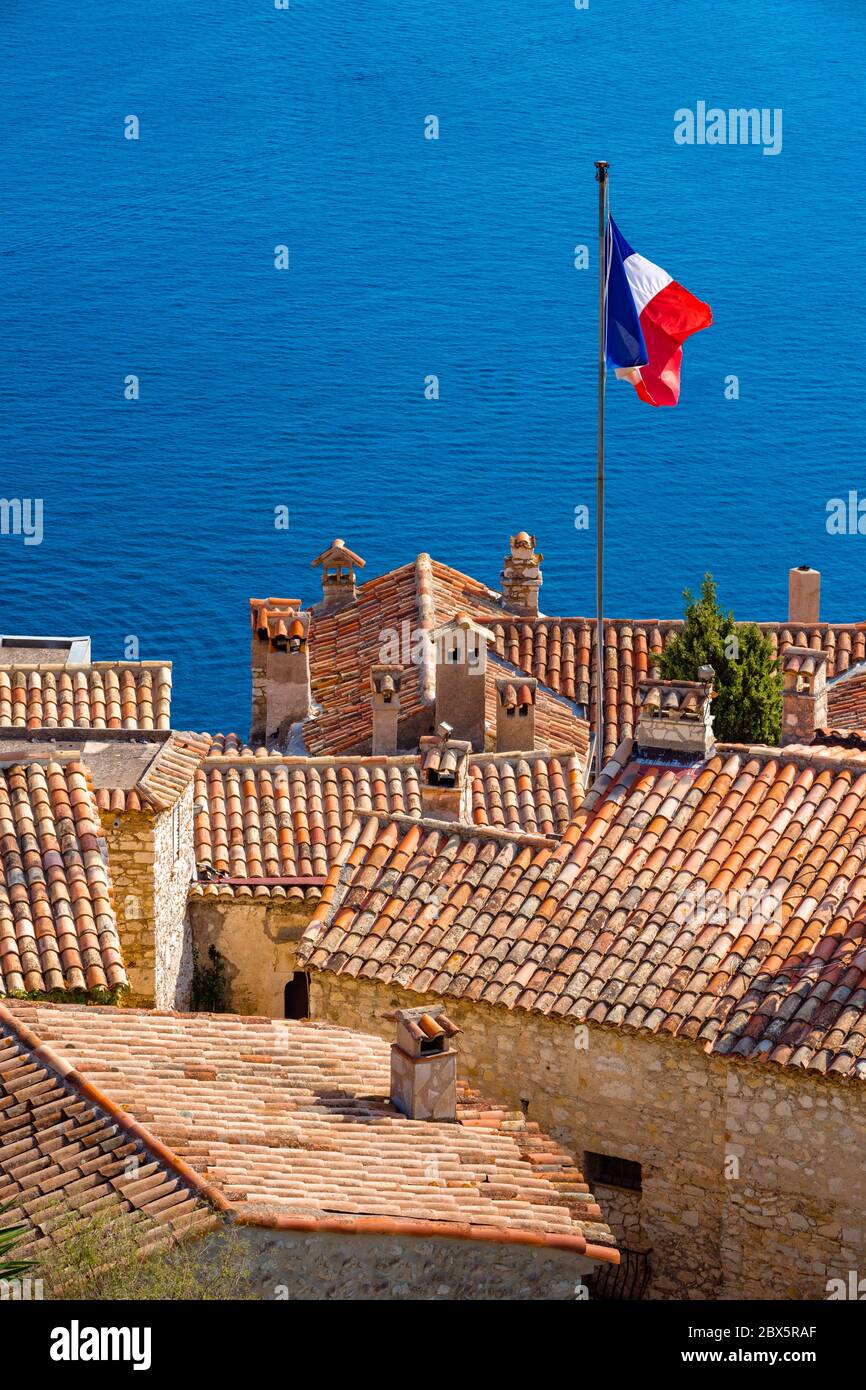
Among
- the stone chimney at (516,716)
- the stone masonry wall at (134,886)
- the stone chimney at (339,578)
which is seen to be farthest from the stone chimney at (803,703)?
the stone chimney at (339,578)

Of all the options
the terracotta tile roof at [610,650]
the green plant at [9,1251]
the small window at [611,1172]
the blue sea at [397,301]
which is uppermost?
the blue sea at [397,301]

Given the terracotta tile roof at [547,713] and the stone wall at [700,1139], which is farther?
the terracotta tile roof at [547,713]

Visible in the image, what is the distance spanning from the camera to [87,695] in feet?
108

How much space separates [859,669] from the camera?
40.6m

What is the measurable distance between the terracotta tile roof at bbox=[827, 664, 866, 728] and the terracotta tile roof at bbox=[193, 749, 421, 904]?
9842 mm

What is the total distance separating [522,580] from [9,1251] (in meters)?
28.6

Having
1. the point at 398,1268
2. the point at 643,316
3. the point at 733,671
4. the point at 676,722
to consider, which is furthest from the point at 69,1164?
the point at 733,671

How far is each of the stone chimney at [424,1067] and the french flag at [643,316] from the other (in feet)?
40.2

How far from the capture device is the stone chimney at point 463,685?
113ft

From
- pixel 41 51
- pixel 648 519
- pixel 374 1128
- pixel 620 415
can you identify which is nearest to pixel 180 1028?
pixel 374 1128

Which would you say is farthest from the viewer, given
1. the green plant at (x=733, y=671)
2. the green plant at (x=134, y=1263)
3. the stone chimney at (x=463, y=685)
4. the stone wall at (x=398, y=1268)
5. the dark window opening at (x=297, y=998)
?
the green plant at (x=733, y=671)

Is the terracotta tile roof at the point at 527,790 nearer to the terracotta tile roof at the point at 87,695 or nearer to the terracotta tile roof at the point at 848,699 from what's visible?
the terracotta tile roof at the point at 87,695

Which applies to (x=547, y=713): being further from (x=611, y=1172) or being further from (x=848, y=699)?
(x=611, y=1172)

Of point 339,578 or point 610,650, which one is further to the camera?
point 339,578
